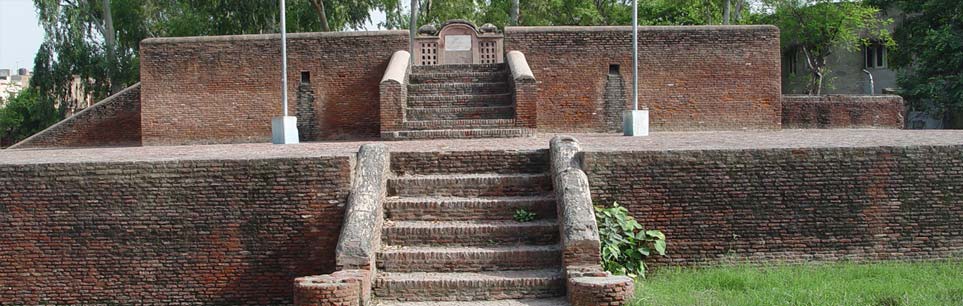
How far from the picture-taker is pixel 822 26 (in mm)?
29734

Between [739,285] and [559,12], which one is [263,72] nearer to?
[739,285]

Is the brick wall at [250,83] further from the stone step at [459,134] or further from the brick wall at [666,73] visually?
the stone step at [459,134]

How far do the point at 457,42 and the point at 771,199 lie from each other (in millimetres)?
9868

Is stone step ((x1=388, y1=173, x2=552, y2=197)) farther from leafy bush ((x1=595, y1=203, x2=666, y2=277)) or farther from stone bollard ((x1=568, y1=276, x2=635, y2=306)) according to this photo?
stone bollard ((x1=568, y1=276, x2=635, y2=306))

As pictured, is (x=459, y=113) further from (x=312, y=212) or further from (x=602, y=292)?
(x=602, y=292)

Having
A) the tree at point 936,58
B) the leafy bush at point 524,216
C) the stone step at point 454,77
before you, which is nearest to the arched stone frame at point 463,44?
the stone step at point 454,77

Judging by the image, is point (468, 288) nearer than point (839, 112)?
Yes

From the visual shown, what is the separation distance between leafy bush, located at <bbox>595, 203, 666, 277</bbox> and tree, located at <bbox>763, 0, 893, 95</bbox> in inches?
930

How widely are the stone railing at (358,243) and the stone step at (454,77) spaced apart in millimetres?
6175

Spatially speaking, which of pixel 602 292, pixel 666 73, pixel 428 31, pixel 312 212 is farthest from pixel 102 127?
pixel 602 292

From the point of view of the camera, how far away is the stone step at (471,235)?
7.16 meters

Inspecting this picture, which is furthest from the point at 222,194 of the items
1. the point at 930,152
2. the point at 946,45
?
the point at 946,45

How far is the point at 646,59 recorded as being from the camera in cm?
1510

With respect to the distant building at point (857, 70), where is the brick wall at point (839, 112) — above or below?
below
